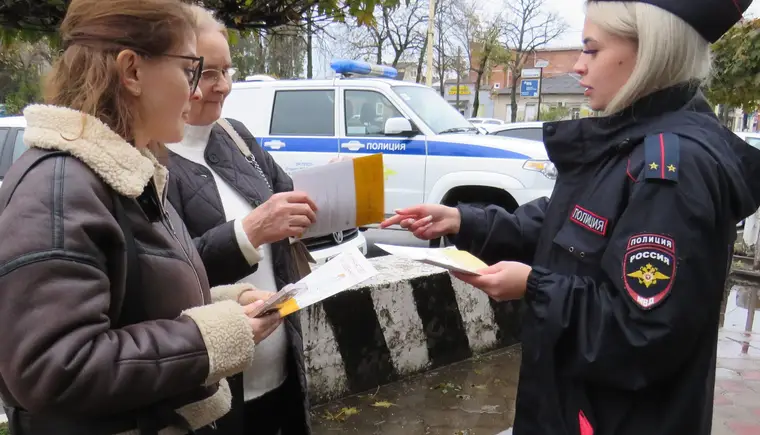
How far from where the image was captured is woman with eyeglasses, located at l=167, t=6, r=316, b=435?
180cm

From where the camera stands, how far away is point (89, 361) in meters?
1.03

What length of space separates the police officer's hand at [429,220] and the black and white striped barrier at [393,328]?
1158 millimetres

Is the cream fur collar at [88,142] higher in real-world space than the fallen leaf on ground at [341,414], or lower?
higher

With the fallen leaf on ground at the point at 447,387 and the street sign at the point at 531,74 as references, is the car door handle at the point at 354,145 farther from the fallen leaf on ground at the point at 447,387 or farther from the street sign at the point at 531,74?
the street sign at the point at 531,74

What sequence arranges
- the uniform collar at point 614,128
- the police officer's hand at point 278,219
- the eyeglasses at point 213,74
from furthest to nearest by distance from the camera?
Result: 1. the eyeglasses at point 213,74
2. the police officer's hand at point 278,219
3. the uniform collar at point 614,128

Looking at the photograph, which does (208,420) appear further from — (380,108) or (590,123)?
(380,108)

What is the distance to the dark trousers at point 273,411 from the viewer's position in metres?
1.85

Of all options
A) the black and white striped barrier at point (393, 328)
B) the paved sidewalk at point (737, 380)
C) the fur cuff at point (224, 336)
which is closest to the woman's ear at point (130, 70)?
the fur cuff at point (224, 336)

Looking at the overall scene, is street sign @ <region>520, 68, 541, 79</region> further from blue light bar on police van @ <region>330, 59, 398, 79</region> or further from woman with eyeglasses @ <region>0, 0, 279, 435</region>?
woman with eyeglasses @ <region>0, 0, 279, 435</region>

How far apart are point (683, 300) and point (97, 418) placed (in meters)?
1.24

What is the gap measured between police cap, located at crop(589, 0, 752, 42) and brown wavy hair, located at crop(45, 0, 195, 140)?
1116 millimetres

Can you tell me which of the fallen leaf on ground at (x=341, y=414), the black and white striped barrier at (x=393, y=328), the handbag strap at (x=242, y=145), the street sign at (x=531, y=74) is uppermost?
the street sign at (x=531, y=74)

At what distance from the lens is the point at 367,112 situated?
702 cm

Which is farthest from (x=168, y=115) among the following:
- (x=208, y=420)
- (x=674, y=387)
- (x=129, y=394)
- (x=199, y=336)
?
(x=674, y=387)
